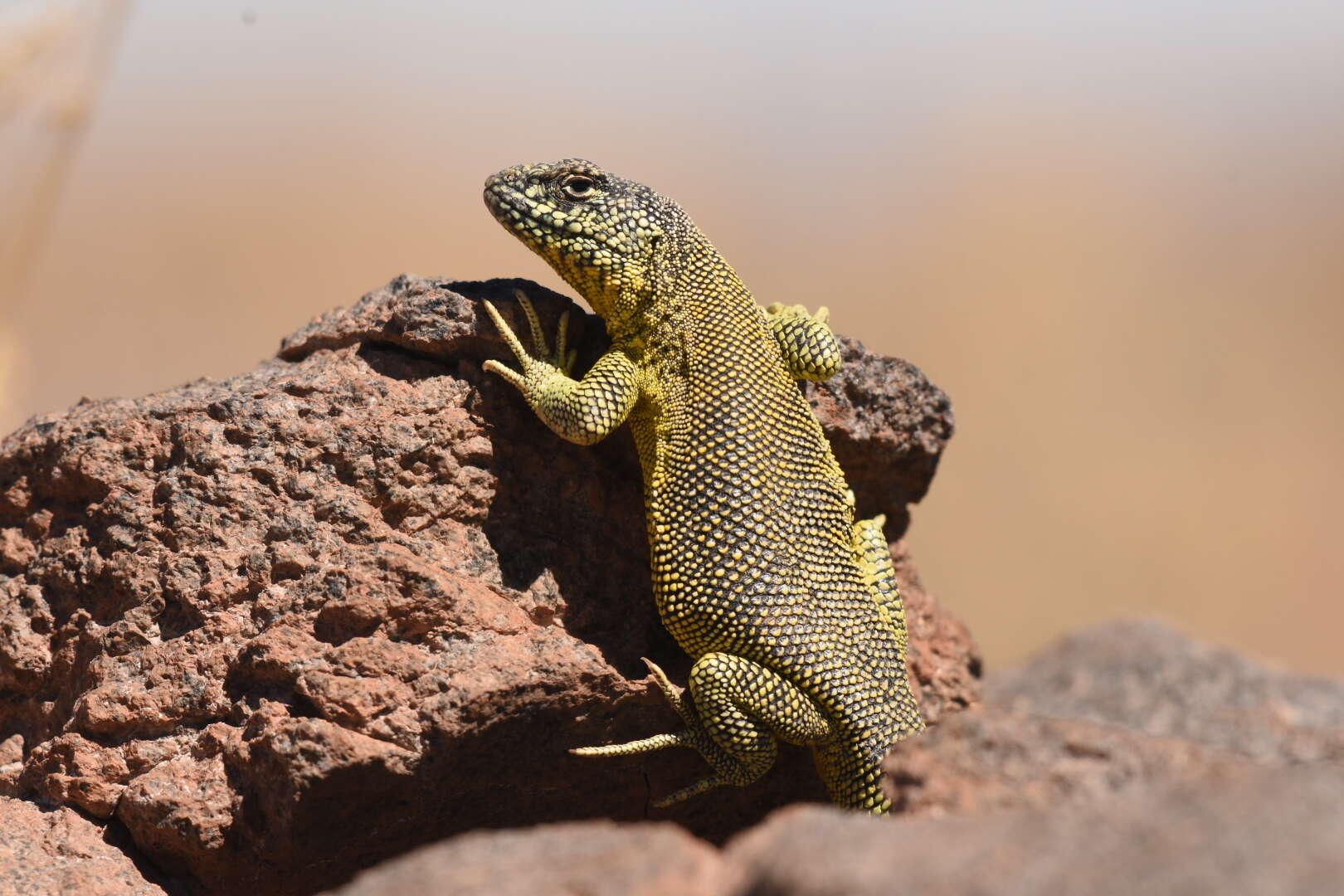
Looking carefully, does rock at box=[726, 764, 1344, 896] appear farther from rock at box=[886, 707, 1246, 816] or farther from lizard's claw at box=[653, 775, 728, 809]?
lizard's claw at box=[653, 775, 728, 809]

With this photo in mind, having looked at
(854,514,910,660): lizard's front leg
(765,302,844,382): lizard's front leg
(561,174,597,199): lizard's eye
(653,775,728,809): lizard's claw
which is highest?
(561,174,597,199): lizard's eye

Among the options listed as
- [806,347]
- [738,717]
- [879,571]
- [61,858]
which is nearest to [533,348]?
[806,347]

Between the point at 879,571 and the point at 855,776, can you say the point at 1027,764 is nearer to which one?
the point at 855,776

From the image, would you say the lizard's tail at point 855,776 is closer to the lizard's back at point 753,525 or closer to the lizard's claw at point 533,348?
the lizard's back at point 753,525

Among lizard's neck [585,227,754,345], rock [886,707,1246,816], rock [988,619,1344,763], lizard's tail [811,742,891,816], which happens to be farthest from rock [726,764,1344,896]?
rock [988,619,1344,763]

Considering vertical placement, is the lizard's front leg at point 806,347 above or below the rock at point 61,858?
above

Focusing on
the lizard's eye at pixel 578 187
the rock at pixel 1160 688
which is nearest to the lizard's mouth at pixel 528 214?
the lizard's eye at pixel 578 187
